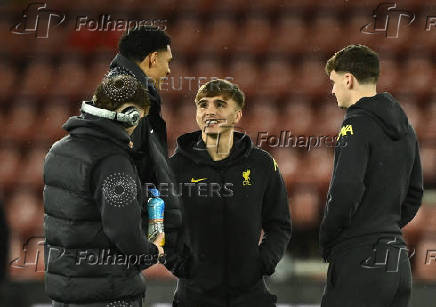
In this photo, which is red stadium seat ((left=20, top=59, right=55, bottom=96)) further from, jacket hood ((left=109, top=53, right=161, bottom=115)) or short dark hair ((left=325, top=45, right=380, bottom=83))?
short dark hair ((left=325, top=45, right=380, bottom=83))

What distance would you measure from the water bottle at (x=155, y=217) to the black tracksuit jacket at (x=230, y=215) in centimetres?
21

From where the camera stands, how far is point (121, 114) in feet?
5.49

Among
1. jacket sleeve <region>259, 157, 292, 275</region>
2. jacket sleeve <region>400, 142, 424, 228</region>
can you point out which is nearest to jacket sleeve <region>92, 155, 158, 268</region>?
jacket sleeve <region>259, 157, 292, 275</region>

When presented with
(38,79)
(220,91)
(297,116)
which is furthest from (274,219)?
(38,79)

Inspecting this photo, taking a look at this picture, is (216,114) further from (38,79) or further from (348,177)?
(38,79)

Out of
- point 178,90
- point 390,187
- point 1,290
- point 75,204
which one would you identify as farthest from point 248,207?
point 178,90

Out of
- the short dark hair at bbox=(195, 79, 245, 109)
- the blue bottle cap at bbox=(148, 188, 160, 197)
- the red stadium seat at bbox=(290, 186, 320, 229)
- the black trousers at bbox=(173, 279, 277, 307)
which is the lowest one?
the black trousers at bbox=(173, 279, 277, 307)

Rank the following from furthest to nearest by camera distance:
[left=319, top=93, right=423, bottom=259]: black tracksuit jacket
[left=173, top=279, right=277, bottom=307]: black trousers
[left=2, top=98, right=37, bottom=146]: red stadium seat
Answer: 1. [left=2, top=98, right=37, bottom=146]: red stadium seat
2. [left=173, top=279, right=277, bottom=307]: black trousers
3. [left=319, top=93, right=423, bottom=259]: black tracksuit jacket

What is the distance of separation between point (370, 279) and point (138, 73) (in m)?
0.75

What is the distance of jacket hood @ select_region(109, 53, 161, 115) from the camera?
76.5 inches

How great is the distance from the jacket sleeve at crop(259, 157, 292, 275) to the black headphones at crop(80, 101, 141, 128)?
19.2 inches

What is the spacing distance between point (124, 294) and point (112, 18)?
321 cm

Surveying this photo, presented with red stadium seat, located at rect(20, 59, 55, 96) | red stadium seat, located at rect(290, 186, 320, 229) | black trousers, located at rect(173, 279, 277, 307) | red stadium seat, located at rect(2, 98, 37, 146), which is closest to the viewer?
black trousers, located at rect(173, 279, 277, 307)

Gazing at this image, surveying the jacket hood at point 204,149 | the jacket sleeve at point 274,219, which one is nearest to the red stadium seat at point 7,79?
the jacket hood at point 204,149
